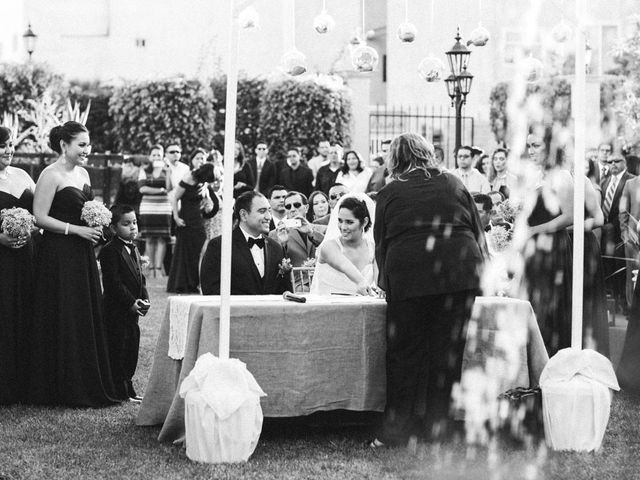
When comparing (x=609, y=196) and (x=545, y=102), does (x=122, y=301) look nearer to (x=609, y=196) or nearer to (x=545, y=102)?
(x=609, y=196)

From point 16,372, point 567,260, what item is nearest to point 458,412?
point 567,260

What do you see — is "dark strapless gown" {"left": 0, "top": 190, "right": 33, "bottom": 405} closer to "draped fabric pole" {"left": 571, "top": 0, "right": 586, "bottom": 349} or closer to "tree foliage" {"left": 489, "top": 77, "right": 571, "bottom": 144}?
"draped fabric pole" {"left": 571, "top": 0, "right": 586, "bottom": 349}

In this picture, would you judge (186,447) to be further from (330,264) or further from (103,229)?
(103,229)

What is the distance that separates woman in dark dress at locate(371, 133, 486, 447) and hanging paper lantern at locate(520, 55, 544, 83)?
3055 millimetres

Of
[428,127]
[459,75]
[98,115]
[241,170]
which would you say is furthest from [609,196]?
[98,115]

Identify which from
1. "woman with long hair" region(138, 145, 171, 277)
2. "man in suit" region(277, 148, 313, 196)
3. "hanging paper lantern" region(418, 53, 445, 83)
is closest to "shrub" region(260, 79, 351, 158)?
"man in suit" region(277, 148, 313, 196)

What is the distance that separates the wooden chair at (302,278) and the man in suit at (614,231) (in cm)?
438

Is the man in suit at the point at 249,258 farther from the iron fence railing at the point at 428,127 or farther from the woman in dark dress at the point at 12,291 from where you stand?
the iron fence railing at the point at 428,127

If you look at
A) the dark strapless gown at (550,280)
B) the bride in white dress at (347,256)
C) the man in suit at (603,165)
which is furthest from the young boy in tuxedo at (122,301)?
the man in suit at (603,165)

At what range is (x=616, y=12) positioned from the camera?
91.4 feet

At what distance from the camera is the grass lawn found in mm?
5473

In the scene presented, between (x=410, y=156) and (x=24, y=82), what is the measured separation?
70.1 ft

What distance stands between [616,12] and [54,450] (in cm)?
2460

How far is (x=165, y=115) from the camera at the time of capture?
67.7 feet
